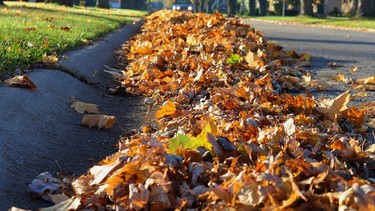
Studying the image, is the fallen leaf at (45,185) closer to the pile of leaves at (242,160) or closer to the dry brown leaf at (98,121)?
the pile of leaves at (242,160)

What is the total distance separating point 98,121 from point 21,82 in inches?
23.9

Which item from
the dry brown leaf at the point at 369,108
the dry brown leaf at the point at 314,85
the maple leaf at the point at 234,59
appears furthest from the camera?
the maple leaf at the point at 234,59

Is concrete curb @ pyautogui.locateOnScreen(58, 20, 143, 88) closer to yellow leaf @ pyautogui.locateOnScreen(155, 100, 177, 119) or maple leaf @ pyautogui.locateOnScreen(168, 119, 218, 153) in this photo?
yellow leaf @ pyautogui.locateOnScreen(155, 100, 177, 119)

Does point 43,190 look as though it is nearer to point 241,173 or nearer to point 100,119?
point 241,173

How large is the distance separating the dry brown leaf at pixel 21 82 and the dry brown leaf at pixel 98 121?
445 mm

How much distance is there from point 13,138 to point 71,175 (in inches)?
21.2

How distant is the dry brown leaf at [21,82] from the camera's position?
197 inches

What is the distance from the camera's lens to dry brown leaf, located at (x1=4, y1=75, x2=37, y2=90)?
5000mm

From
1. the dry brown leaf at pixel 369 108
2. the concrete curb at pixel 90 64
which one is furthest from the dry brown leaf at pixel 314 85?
the concrete curb at pixel 90 64

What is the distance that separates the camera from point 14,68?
224 inches

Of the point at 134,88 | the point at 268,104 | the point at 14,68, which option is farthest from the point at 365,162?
the point at 134,88

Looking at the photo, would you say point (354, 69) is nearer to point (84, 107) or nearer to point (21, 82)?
point (84, 107)

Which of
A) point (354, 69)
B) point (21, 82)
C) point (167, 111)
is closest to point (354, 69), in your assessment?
point (354, 69)

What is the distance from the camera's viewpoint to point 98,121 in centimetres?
518
